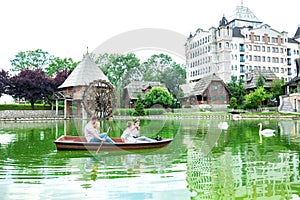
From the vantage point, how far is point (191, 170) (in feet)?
25.6

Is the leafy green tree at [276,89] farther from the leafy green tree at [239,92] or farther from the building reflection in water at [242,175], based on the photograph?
the building reflection in water at [242,175]

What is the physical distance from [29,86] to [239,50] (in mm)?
37278

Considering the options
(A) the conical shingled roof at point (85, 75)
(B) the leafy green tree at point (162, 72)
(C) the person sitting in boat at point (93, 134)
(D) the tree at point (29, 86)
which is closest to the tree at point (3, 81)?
(D) the tree at point (29, 86)

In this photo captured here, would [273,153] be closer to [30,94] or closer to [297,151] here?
[297,151]

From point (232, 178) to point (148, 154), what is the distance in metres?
3.77

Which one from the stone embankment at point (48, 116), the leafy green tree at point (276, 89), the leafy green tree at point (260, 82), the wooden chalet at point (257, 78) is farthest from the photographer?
the wooden chalet at point (257, 78)

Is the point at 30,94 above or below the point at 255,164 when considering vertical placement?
above

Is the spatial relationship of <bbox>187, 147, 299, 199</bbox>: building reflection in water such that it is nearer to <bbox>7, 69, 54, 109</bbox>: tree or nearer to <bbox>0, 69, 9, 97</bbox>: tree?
<bbox>7, 69, 54, 109</bbox>: tree

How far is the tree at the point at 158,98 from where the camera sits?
44719 millimetres

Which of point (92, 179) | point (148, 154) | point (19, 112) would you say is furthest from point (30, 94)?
point (92, 179)

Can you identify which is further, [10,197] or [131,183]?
[131,183]

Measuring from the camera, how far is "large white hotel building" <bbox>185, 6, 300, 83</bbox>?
5759cm

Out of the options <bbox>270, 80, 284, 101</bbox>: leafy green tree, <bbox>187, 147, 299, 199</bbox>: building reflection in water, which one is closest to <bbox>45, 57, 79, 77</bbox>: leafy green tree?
<bbox>270, 80, 284, 101</bbox>: leafy green tree

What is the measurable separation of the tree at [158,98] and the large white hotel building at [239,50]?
16.3 meters
